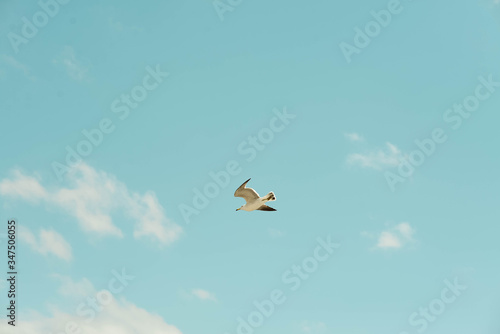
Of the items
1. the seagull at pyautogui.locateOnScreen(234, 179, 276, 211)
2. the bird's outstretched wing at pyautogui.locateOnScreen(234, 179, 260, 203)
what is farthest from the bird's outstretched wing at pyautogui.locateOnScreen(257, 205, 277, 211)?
the bird's outstretched wing at pyautogui.locateOnScreen(234, 179, 260, 203)

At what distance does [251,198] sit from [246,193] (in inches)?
30.6

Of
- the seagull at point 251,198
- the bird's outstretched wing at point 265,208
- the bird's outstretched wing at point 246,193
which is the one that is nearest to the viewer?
the bird's outstretched wing at point 246,193

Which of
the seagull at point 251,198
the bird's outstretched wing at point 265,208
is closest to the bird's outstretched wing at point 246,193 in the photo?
the seagull at point 251,198

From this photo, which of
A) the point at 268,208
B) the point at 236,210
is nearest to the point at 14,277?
the point at 236,210

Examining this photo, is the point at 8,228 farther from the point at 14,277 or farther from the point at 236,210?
the point at 236,210

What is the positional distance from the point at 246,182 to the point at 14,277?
57.2ft

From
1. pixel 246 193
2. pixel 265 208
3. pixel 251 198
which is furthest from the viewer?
pixel 265 208

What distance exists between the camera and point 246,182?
111 feet

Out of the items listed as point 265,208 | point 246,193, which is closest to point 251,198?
point 246,193

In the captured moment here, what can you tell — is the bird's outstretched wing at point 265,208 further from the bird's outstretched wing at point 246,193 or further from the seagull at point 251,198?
the bird's outstretched wing at point 246,193

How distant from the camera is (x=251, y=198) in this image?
35.7 m

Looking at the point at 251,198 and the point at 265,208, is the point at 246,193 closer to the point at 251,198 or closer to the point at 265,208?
the point at 251,198

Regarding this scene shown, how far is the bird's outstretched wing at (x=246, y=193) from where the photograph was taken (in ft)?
113

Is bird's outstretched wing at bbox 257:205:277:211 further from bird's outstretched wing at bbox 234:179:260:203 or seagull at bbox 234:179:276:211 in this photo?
bird's outstretched wing at bbox 234:179:260:203
